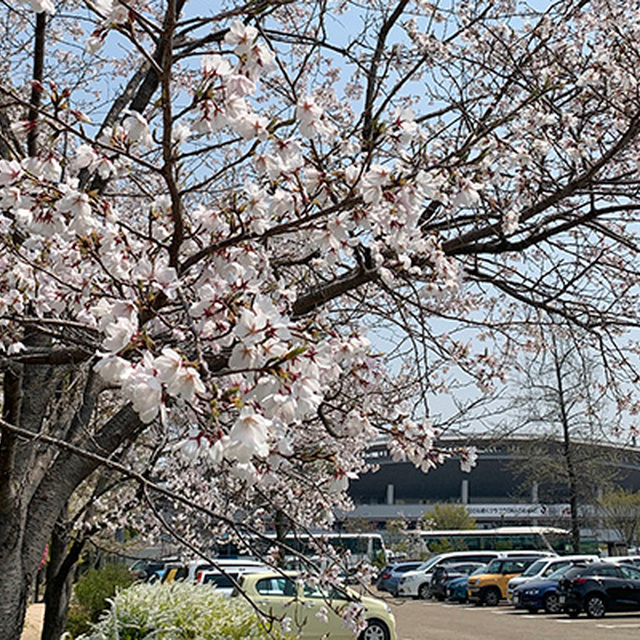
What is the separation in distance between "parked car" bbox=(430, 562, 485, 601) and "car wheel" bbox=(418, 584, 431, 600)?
0.37 metres

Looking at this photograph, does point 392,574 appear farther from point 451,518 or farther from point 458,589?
point 451,518

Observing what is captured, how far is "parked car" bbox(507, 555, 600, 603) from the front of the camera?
22.4m

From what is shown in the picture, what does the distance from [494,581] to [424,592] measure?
5146 mm

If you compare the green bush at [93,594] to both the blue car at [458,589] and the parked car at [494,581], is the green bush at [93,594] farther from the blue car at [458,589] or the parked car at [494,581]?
the blue car at [458,589]

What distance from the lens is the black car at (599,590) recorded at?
18.8 meters

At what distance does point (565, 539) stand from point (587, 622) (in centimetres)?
2177

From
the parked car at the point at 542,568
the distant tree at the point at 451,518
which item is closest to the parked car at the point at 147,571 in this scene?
the parked car at the point at 542,568

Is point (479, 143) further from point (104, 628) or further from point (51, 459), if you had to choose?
point (104, 628)

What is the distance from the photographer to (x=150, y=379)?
1.89 metres

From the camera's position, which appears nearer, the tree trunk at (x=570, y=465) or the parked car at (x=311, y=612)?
the parked car at (x=311, y=612)

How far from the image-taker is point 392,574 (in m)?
32.4

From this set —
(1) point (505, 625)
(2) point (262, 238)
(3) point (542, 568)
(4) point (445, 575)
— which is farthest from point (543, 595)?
(2) point (262, 238)

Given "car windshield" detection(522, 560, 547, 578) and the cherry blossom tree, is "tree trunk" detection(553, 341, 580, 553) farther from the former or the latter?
the cherry blossom tree

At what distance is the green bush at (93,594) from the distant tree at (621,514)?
30.0m
